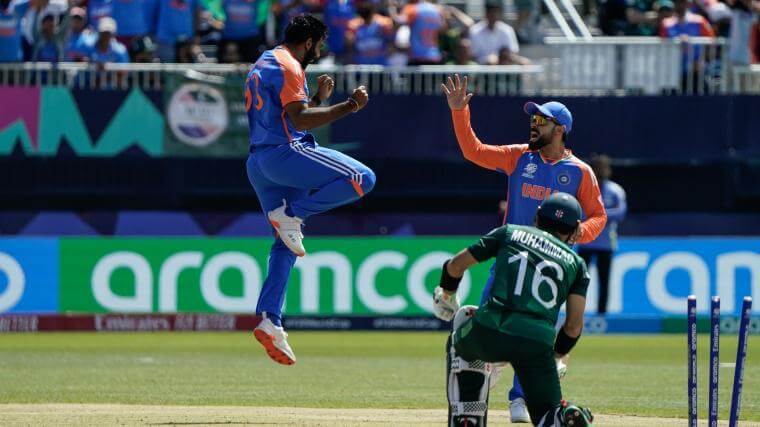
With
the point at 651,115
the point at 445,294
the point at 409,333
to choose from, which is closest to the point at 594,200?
the point at 445,294

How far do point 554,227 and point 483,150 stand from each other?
2.30 m

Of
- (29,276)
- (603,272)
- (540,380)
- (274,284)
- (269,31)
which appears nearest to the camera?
(540,380)

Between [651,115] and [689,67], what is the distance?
895 millimetres

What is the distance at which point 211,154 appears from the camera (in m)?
20.0

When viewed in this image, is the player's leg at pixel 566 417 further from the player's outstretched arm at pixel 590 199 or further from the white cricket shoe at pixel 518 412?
the white cricket shoe at pixel 518 412

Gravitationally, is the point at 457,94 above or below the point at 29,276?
above

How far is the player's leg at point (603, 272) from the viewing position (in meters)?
17.9

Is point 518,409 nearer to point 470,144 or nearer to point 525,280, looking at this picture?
point 470,144

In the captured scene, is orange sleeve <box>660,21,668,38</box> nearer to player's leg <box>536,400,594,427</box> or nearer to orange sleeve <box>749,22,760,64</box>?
orange sleeve <box>749,22,760,64</box>

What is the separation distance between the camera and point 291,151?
936 centimetres

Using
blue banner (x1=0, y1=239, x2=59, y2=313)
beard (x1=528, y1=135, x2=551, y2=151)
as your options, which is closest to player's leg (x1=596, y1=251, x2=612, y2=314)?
blue banner (x1=0, y1=239, x2=59, y2=313)

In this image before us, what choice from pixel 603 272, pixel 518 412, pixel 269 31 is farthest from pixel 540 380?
pixel 269 31

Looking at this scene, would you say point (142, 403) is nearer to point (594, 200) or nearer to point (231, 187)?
point (594, 200)

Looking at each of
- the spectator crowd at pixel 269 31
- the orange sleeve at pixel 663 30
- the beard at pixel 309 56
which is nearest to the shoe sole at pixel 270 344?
the beard at pixel 309 56
